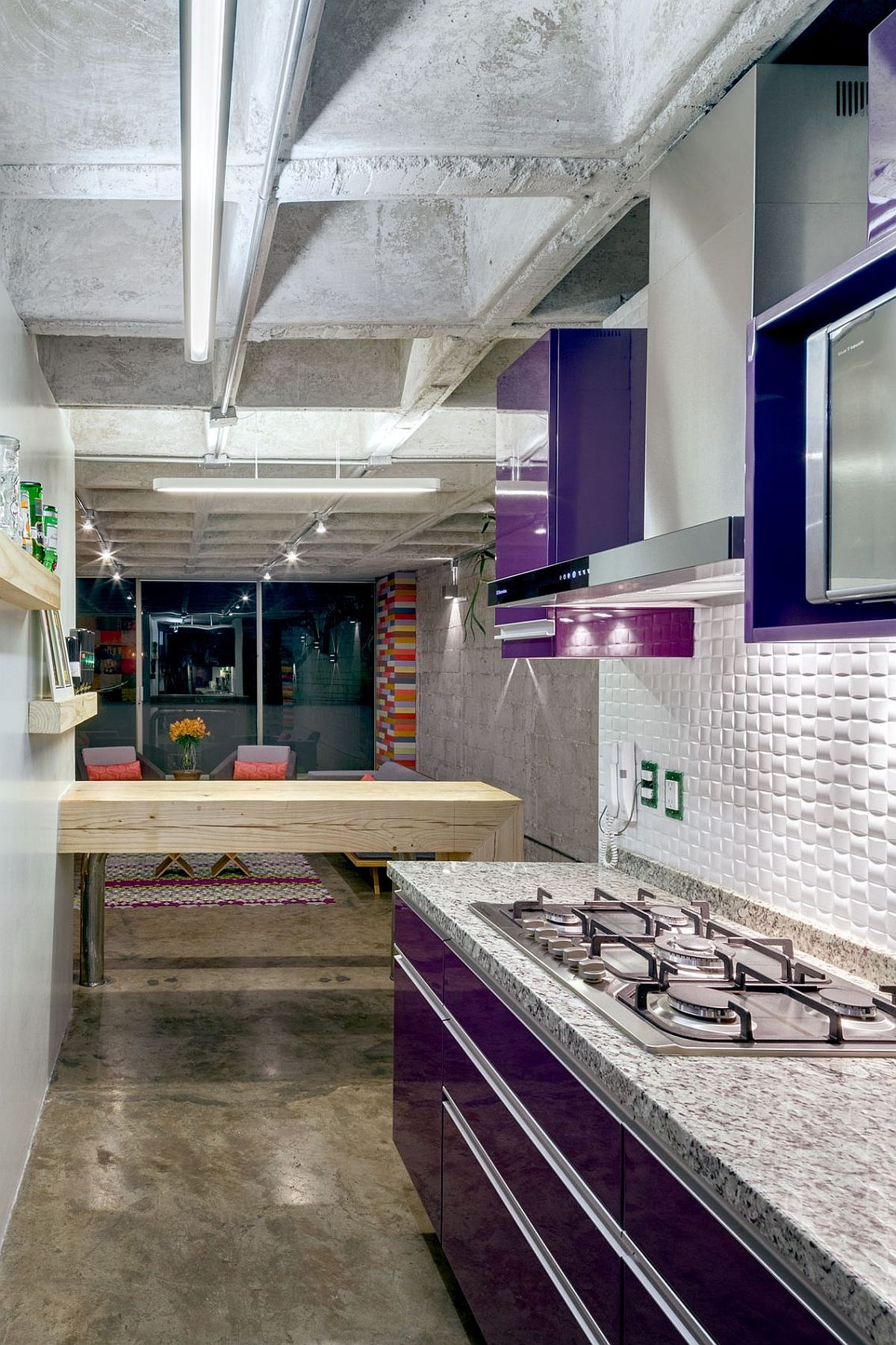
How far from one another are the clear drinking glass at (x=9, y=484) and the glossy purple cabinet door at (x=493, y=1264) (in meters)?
1.80

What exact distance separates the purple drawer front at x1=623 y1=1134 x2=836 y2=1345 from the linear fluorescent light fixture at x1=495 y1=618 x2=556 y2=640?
68.6 inches

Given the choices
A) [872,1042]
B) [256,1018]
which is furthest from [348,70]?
[256,1018]

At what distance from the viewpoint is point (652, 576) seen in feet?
6.20

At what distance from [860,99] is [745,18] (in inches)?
12.7

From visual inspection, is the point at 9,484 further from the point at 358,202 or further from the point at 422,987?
the point at 422,987

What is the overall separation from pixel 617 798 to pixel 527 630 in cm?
62

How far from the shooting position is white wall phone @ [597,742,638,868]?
329cm

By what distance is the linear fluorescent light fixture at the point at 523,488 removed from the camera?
2.96m

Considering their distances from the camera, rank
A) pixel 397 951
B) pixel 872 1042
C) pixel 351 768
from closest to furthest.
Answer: pixel 872 1042, pixel 397 951, pixel 351 768

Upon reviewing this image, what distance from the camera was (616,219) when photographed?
8.42 ft

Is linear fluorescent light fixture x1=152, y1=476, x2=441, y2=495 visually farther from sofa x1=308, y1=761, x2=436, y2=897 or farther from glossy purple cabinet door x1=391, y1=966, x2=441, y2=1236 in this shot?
sofa x1=308, y1=761, x2=436, y2=897

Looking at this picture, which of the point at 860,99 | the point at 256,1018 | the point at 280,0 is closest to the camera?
the point at 280,0

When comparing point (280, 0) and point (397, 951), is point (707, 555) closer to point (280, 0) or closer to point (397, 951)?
point (280, 0)

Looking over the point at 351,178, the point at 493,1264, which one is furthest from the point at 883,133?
the point at 493,1264
